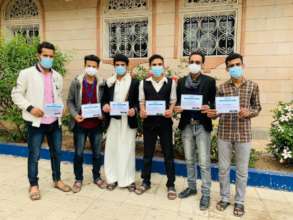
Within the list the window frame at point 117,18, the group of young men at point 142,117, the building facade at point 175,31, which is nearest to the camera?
the group of young men at point 142,117

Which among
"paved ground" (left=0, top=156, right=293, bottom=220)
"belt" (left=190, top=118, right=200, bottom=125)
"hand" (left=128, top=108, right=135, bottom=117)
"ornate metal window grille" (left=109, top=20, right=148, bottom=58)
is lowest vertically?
"paved ground" (left=0, top=156, right=293, bottom=220)

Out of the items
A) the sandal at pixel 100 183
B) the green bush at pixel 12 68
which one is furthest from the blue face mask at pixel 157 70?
the green bush at pixel 12 68

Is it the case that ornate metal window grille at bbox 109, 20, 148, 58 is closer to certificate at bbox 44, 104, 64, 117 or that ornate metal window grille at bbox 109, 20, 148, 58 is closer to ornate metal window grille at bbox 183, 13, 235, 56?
ornate metal window grille at bbox 183, 13, 235, 56

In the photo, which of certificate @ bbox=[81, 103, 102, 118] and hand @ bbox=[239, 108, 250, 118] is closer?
hand @ bbox=[239, 108, 250, 118]

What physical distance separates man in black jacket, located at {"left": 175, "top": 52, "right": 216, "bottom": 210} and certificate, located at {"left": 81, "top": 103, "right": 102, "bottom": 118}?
1.03 meters

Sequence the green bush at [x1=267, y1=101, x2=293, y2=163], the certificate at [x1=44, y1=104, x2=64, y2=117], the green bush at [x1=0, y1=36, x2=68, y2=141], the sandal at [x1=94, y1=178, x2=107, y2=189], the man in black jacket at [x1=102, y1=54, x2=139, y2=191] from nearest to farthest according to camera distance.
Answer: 1. the certificate at [x1=44, y1=104, x2=64, y2=117]
2. the man in black jacket at [x1=102, y1=54, x2=139, y2=191]
3. the sandal at [x1=94, y1=178, x2=107, y2=189]
4. the green bush at [x1=267, y1=101, x2=293, y2=163]
5. the green bush at [x1=0, y1=36, x2=68, y2=141]

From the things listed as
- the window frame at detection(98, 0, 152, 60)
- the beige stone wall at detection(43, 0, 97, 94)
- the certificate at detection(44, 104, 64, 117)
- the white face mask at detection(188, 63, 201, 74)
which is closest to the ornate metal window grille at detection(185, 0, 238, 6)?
the window frame at detection(98, 0, 152, 60)

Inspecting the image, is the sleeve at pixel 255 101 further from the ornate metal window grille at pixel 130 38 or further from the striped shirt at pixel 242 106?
the ornate metal window grille at pixel 130 38

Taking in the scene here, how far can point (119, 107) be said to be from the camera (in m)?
3.65

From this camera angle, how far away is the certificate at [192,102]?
129 inches

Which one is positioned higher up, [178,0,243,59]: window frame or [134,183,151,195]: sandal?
[178,0,243,59]: window frame

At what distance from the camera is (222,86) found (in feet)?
10.6

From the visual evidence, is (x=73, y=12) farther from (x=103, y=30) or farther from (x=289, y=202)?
(x=289, y=202)

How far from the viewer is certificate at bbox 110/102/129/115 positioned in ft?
12.0
